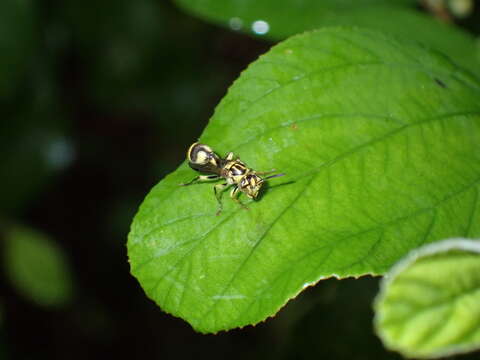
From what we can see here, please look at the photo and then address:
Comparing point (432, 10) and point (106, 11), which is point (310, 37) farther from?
point (106, 11)

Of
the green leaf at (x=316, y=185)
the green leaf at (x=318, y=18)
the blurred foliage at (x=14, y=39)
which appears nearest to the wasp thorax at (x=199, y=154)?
the green leaf at (x=316, y=185)

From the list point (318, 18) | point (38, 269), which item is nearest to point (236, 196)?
point (318, 18)

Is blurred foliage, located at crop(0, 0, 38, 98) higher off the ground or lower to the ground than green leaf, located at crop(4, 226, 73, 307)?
higher

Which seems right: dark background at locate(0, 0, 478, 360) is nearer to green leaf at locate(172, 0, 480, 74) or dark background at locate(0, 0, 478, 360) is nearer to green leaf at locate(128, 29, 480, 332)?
green leaf at locate(172, 0, 480, 74)

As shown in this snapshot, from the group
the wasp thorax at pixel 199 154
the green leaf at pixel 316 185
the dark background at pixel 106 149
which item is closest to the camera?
the green leaf at pixel 316 185

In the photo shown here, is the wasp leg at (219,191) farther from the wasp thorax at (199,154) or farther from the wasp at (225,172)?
the wasp thorax at (199,154)

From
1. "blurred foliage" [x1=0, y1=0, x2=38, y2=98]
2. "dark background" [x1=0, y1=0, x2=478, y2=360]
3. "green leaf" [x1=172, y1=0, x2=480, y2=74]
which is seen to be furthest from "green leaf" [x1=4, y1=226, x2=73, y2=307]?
"green leaf" [x1=172, y1=0, x2=480, y2=74]
